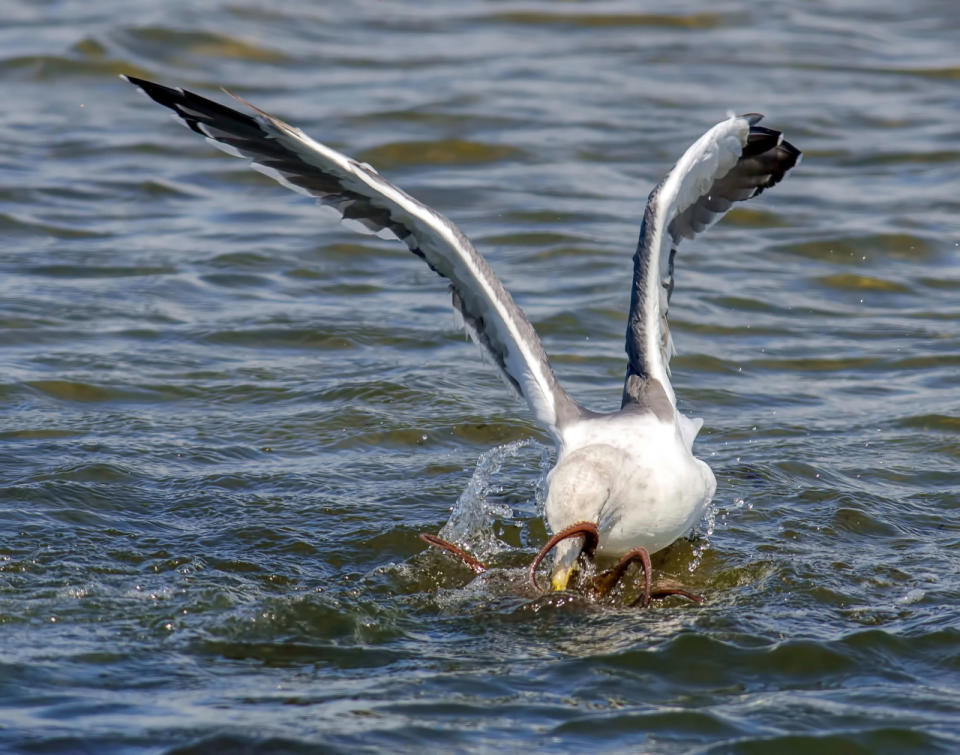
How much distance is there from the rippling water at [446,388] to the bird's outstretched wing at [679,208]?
2.76ft

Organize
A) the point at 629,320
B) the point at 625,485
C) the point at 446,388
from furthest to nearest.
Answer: the point at 446,388
the point at 629,320
the point at 625,485

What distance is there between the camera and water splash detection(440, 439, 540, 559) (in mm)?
7062

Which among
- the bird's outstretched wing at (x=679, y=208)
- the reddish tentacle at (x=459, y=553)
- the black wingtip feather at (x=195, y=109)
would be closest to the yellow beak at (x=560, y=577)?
the reddish tentacle at (x=459, y=553)

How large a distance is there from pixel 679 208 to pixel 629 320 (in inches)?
31.2

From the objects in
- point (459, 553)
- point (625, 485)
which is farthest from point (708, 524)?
point (459, 553)

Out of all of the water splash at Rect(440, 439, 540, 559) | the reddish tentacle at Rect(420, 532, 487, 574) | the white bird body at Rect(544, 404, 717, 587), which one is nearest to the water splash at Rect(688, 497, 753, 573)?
the white bird body at Rect(544, 404, 717, 587)

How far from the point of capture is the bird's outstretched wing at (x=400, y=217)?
22.4 ft

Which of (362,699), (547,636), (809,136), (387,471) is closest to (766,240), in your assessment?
(809,136)

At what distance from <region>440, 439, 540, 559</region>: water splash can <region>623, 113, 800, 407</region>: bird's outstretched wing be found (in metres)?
0.86

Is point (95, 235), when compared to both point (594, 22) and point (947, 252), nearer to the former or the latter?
point (947, 252)

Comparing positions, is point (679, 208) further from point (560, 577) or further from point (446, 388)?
point (560, 577)

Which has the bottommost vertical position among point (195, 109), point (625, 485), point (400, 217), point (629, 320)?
point (625, 485)

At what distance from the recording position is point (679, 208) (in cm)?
765

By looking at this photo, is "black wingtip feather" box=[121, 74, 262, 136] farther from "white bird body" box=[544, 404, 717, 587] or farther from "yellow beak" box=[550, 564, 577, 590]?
"yellow beak" box=[550, 564, 577, 590]
